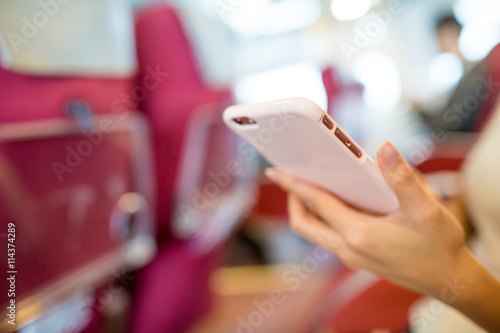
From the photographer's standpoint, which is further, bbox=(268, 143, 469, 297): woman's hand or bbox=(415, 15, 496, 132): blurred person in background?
bbox=(415, 15, 496, 132): blurred person in background

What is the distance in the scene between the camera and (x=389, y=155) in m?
0.36

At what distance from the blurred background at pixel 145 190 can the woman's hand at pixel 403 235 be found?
0.33 metres

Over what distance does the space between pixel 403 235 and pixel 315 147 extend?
144mm

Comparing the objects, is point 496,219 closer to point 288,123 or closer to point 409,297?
point 409,297

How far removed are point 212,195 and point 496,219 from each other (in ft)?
2.46

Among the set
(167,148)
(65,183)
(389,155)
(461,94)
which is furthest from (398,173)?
(461,94)

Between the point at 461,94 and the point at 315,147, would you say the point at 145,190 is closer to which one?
the point at 315,147

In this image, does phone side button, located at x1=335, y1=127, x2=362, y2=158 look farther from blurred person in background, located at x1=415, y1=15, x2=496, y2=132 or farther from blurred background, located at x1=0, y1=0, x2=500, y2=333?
blurred person in background, located at x1=415, y1=15, x2=496, y2=132

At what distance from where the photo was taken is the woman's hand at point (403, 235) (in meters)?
0.37

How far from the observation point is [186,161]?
38.8 inches

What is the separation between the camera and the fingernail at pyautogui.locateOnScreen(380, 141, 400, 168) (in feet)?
1.18

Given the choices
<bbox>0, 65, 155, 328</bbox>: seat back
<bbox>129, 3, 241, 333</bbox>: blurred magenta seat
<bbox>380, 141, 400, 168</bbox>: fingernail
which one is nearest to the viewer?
<bbox>380, 141, 400, 168</bbox>: fingernail

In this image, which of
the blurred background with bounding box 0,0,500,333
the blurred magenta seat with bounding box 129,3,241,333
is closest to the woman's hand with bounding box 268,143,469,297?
the blurred background with bounding box 0,0,500,333

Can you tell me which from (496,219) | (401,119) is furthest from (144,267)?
(401,119)
